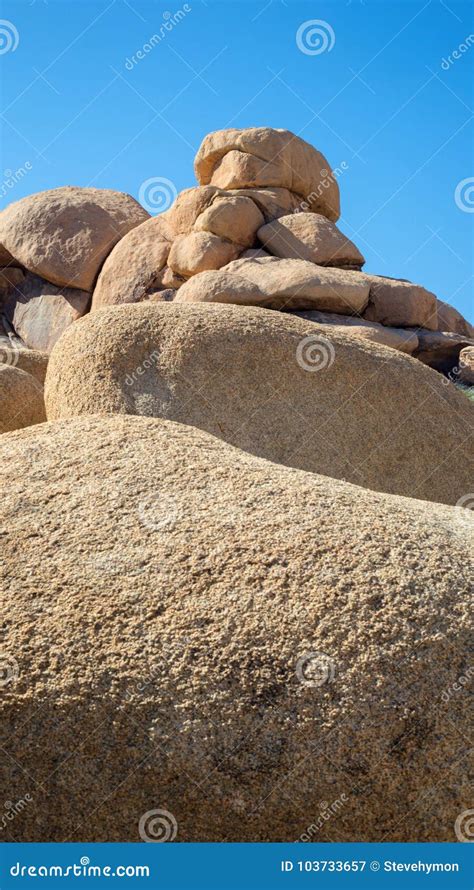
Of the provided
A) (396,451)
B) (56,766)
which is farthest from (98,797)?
(396,451)

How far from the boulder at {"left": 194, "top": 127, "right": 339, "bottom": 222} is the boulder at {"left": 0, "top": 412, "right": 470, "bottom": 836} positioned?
13216 millimetres

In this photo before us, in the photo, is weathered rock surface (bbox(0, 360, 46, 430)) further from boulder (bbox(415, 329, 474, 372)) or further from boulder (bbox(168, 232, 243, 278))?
boulder (bbox(415, 329, 474, 372))

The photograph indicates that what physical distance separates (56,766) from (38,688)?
0.76ft

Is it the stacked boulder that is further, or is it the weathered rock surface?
the stacked boulder

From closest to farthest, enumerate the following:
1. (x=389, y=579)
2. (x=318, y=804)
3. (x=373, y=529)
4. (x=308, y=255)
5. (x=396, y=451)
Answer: (x=318, y=804) → (x=389, y=579) → (x=373, y=529) → (x=396, y=451) → (x=308, y=255)

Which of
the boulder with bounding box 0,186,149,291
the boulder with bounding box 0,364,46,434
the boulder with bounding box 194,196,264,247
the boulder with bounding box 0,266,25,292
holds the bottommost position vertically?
the boulder with bounding box 0,266,25,292

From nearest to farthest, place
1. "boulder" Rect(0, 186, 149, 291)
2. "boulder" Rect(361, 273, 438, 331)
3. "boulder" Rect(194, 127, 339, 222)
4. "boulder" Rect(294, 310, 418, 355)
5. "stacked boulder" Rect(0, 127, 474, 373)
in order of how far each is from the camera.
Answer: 1. "boulder" Rect(294, 310, 418, 355)
2. "stacked boulder" Rect(0, 127, 474, 373)
3. "boulder" Rect(361, 273, 438, 331)
4. "boulder" Rect(194, 127, 339, 222)
5. "boulder" Rect(0, 186, 149, 291)

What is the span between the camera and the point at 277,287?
12797mm

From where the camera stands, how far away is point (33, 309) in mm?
17344

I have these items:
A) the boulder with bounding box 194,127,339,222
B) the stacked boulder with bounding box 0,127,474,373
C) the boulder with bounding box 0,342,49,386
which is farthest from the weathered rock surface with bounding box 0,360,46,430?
the boulder with bounding box 194,127,339,222

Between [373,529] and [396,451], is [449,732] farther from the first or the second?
[396,451]

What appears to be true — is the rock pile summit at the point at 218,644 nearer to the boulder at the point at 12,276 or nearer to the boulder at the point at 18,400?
the boulder at the point at 18,400

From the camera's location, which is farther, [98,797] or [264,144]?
[264,144]

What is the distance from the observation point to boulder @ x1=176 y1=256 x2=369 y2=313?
12602 mm
